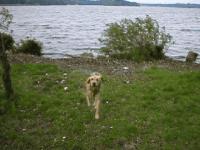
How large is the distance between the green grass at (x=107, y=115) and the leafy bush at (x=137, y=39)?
7358 millimetres

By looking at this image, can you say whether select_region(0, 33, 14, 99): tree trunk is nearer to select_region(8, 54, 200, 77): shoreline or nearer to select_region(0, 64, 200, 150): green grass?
select_region(0, 64, 200, 150): green grass

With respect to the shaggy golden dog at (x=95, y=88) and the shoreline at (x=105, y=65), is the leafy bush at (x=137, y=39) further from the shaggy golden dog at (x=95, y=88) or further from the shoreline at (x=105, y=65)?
the shaggy golden dog at (x=95, y=88)

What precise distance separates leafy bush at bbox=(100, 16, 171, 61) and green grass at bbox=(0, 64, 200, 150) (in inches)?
290

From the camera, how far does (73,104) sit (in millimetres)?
14297

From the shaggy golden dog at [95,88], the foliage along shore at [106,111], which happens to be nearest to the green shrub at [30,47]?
the foliage along shore at [106,111]

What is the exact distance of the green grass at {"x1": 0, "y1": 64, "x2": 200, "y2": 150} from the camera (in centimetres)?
1166

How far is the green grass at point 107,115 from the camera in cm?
1166

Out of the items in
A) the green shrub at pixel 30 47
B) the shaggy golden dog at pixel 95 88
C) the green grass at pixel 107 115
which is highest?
the shaggy golden dog at pixel 95 88

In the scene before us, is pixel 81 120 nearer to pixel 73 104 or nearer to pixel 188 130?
pixel 73 104

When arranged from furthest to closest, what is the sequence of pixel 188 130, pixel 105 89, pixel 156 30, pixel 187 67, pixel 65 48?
pixel 65 48
pixel 156 30
pixel 187 67
pixel 105 89
pixel 188 130

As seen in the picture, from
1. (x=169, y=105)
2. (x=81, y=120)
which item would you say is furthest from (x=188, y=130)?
(x=81, y=120)

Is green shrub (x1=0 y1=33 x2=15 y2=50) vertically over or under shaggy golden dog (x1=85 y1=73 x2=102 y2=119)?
under

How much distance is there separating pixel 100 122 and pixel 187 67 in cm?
1040

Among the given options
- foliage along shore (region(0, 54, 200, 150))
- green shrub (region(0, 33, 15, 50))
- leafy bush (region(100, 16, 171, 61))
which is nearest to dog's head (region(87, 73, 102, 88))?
foliage along shore (region(0, 54, 200, 150))
